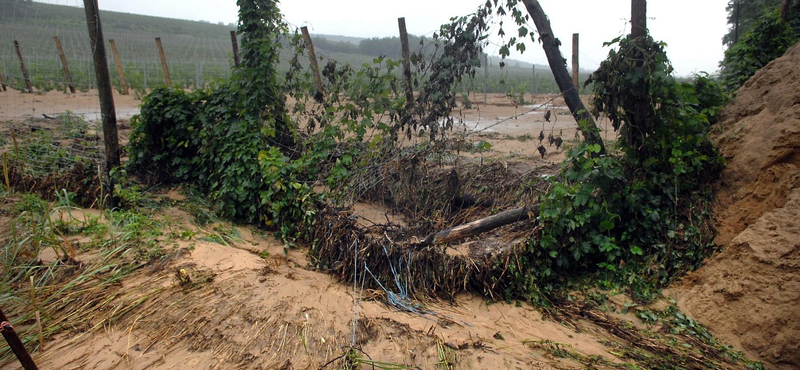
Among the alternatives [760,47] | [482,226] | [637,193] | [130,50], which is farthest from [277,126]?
[130,50]

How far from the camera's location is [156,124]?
5.84m

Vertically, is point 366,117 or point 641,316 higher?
point 366,117

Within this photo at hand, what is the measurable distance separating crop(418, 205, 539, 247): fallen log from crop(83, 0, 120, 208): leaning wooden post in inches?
136

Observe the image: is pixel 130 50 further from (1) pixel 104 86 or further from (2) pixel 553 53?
(2) pixel 553 53

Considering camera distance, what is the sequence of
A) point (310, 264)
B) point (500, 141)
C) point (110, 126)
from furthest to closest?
point (500, 141)
point (110, 126)
point (310, 264)

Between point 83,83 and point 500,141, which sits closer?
point 500,141

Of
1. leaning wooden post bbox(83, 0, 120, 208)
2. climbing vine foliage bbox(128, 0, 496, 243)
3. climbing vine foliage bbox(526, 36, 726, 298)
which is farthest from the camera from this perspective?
climbing vine foliage bbox(128, 0, 496, 243)

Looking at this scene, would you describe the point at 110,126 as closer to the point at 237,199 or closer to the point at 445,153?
the point at 237,199

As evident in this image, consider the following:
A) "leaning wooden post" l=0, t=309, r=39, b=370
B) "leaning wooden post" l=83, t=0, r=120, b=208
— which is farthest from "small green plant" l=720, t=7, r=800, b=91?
"leaning wooden post" l=83, t=0, r=120, b=208

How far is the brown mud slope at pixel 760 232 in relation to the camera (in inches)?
112

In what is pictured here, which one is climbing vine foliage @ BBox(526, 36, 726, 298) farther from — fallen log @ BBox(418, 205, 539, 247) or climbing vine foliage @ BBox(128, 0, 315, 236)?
climbing vine foliage @ BBox(128, 0, 315, 236)

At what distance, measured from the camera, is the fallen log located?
3.95 metres

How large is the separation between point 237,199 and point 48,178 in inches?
80.4

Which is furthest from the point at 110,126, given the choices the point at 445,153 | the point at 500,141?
the point at 500,141
